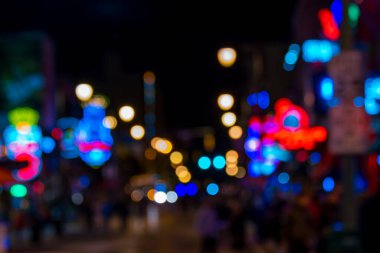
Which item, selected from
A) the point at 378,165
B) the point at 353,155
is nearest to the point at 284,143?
the point at 378,165

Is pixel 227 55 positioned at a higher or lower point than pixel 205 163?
higher

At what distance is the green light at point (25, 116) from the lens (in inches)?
2004

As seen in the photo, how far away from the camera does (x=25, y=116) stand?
168ft

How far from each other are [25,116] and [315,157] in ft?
77.7

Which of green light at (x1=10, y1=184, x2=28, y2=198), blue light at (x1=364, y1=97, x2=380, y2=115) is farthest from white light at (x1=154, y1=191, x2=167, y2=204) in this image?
blue light at (x1=364, y1=97, x2=380, y2=115)

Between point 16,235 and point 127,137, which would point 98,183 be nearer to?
point 127,137

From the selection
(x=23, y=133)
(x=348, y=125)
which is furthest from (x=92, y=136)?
(x=348, y=125)

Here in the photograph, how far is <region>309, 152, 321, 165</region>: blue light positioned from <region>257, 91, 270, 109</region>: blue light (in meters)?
12.1

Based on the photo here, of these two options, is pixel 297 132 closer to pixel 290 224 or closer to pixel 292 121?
pixel 292 121

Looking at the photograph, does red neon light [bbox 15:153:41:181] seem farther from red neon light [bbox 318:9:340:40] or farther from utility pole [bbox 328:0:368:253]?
utility pole [bbox 328:0:368:253]

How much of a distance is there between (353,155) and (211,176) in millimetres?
16207

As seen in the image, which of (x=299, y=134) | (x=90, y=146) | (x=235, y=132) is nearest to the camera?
(x=299, y=134)

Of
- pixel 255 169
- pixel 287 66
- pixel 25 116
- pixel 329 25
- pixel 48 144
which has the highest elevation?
pixel 287 66

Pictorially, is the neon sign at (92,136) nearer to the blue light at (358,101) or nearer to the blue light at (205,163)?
the blue light at (205,163)
